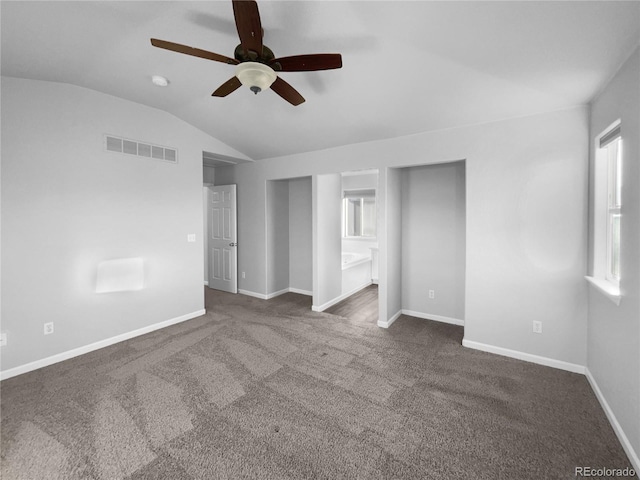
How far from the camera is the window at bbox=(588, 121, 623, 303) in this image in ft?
7.58

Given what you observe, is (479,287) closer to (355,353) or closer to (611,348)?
(611,348)

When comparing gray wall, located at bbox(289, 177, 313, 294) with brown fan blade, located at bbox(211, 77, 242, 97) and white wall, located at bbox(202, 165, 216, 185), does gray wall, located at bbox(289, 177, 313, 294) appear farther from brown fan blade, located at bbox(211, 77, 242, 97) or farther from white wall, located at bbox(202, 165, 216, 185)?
brown fan blade, located at bbox(211, 77, 242, 97)

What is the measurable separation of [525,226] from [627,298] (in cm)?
114

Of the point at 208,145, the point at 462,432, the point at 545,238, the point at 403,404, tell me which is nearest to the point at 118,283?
the point at 208,145

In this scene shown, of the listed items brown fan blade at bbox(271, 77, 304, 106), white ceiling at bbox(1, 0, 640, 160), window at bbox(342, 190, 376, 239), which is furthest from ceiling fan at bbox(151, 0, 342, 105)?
window at bbox(342, 190, 376, 239)

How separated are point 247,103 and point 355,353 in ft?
9.97

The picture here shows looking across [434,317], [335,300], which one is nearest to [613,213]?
[434,317]

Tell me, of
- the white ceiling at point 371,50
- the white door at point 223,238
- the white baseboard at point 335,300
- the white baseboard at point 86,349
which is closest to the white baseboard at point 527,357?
the white baseboard at point 335,300

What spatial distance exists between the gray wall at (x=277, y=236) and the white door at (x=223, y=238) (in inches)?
29.8

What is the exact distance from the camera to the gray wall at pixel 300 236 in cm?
537

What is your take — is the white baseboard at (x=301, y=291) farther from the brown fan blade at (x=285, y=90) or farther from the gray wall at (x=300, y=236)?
the brown fan blade at (x=285, y=90)

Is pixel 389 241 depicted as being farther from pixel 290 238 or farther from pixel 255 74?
pixel 255 74

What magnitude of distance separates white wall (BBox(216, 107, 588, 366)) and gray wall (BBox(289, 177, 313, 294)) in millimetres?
2352

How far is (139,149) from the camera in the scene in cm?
350
